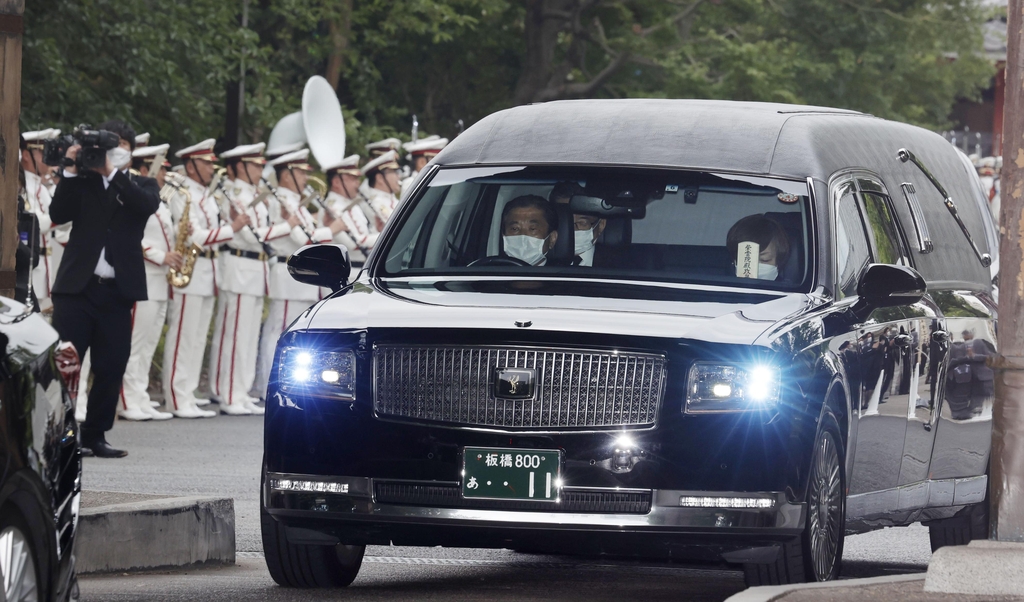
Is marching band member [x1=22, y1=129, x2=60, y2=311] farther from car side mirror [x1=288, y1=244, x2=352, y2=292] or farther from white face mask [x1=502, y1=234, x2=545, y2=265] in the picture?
white face mask [x1=502, y1=234, x2=545, y2=265]

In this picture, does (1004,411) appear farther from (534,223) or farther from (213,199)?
(213,199)

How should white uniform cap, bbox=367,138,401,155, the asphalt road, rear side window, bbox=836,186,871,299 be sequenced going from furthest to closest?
white uniform cap, bbox=367,138,401,155 < rear side window, bbox=836,186,871,299 < the asphalt road

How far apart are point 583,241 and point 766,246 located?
718 mm

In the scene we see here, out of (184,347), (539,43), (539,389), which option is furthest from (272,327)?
(539,43)

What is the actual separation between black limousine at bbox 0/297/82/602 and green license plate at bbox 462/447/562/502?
1562mm

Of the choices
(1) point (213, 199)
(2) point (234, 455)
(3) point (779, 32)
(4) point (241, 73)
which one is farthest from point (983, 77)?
(2) point (234, 455)

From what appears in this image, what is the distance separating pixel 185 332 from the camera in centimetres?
1862

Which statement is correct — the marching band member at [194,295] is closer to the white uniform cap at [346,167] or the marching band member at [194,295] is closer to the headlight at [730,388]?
the white uniform cap at [346,167]

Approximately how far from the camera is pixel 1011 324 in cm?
789

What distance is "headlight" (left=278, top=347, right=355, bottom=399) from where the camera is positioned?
773 centimetres

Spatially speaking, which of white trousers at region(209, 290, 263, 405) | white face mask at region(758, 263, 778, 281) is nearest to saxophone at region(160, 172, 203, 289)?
white trousers at region(209, 290, 263, 405)

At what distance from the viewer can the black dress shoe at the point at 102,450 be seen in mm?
14305

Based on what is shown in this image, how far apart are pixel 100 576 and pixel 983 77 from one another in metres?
45.1

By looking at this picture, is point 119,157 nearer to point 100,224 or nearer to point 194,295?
point 100,224
